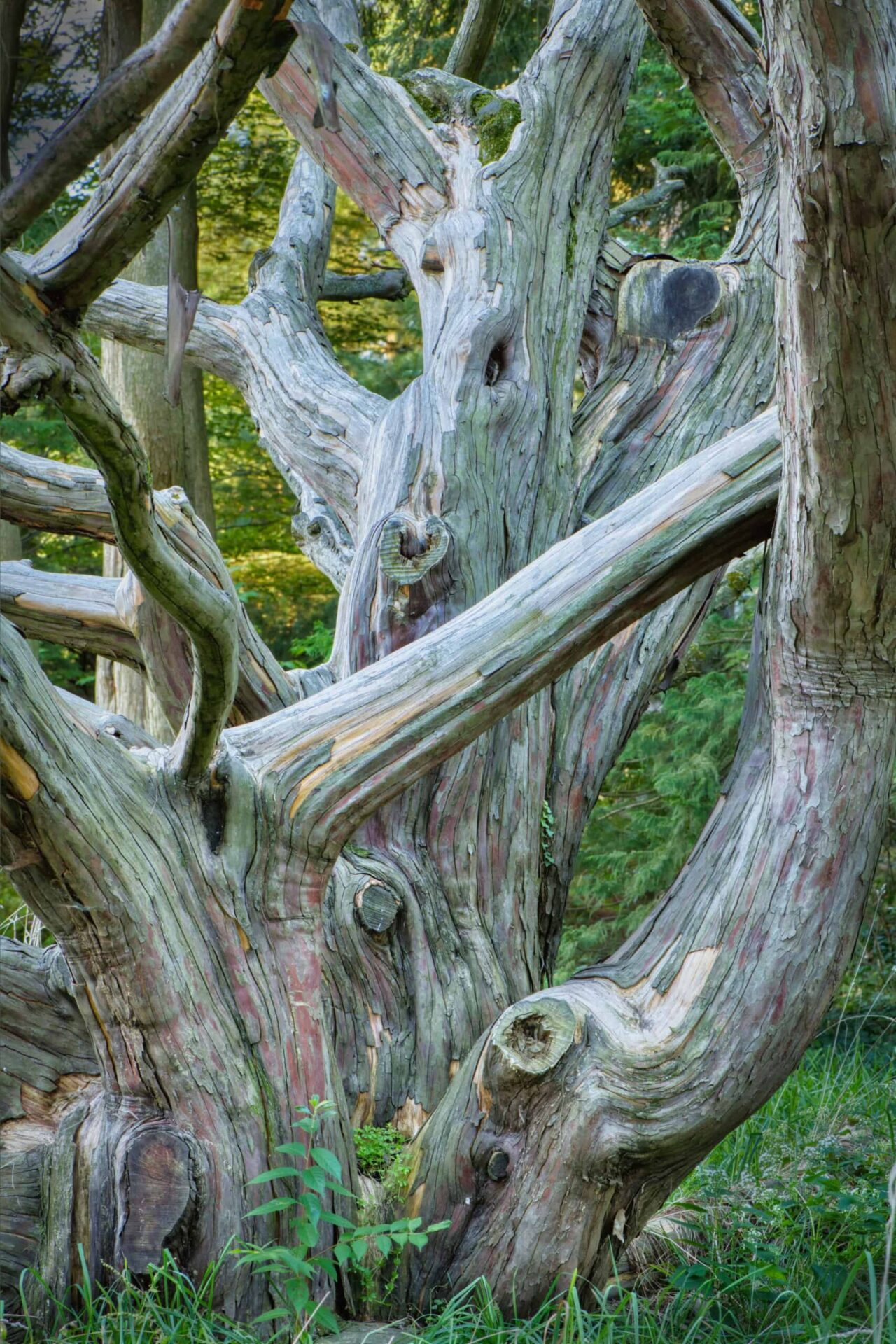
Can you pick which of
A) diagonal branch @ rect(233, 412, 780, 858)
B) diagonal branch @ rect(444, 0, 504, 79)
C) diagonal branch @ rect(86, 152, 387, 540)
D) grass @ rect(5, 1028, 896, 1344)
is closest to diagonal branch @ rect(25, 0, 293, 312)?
diagonal branch @ rect(233, 412, 780, 858)

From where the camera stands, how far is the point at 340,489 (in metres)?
4.68

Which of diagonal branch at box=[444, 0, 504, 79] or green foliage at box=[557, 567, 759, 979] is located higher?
diagonal branch at box=[444, 0, 504, 79]

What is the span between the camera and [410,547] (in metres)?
3.74

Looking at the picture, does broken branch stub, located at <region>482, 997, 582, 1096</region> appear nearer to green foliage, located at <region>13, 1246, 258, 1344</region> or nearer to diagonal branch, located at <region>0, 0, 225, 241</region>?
green foliage, located at <region>13, 1246, 258, 1344</region>

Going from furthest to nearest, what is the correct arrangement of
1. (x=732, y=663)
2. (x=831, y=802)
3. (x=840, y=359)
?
(x=732, y=663) → (x=831, y=802) → (x=840, y=359)

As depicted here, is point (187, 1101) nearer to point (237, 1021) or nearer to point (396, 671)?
point (237, 1021)

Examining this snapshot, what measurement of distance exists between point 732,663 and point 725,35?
3.66 metres

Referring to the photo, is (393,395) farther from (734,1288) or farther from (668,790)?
(734,1288)

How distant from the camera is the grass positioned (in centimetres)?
252

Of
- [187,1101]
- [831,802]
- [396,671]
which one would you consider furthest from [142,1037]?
[831,802]

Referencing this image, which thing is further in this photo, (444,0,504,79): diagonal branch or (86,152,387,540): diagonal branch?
(444,0,504,79): diagonal branch

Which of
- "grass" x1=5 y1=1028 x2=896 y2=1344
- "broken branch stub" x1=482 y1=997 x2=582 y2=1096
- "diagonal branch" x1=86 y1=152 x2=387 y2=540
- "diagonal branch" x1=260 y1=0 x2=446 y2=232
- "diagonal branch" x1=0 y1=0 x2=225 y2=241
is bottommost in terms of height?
"grass" x1=5 y1=1028 x2=896 y2=1344

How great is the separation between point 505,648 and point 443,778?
0.80 m

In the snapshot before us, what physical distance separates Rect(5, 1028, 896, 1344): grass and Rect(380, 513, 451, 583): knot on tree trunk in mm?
2049
